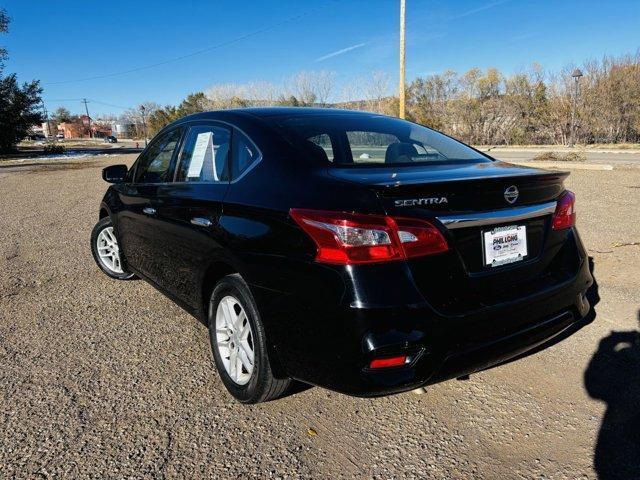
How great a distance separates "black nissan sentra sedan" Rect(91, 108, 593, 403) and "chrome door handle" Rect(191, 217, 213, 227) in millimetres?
12

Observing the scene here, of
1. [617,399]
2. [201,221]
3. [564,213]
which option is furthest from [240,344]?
[617,399]

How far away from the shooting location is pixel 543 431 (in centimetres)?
231

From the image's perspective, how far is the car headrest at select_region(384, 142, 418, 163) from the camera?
2715 millimetres

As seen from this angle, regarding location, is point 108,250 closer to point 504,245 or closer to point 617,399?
point 504,245

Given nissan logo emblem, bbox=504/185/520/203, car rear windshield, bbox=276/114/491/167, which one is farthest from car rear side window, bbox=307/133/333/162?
nissan logo emblem, bbox=504/185/520/203

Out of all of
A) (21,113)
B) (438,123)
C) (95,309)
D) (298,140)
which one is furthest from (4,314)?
(21,113)

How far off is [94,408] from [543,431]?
2.32 m

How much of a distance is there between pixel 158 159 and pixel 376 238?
2.48 metres

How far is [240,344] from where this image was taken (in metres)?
2.55

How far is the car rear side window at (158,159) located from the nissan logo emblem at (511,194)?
232 centimetres

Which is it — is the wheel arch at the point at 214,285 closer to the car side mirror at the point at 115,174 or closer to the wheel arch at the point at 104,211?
the car side mirror at the point at 115,174

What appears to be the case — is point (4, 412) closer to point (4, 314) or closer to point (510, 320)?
point (4, 314)

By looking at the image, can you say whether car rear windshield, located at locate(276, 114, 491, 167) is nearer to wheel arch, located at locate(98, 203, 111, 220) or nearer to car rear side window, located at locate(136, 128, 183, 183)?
car rear side window, located at locate(136, 128, 183, 183)

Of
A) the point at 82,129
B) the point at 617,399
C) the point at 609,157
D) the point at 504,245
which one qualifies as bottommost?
the point at 609,157
